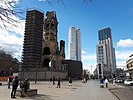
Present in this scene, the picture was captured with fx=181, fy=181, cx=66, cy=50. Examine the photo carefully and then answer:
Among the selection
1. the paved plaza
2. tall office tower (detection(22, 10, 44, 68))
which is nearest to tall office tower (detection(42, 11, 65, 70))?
tall office tower (detection(22, 10, 44, 68))

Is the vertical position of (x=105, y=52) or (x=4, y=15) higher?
(x=105, y=52)

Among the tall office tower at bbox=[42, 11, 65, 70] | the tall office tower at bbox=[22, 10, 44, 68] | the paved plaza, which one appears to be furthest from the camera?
the tall office tower at bbox=[22, 10, 44, 68]

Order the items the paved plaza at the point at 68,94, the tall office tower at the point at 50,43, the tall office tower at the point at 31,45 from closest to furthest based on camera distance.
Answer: the paved plaza at the point at 68,94 → the tall office tower at the point at 50,43 → the tall office tower at the point at 31,45

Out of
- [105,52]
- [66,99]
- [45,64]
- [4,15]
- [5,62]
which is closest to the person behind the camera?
[4,15]

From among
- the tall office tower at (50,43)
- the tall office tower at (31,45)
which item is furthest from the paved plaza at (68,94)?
the tall office tower at (31,45)

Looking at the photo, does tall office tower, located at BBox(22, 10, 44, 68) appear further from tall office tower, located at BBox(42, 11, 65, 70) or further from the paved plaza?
the paved plaza

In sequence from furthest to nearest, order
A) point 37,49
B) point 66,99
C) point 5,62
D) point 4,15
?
point 37,49, point 5,62, point 66,99, point 4,15

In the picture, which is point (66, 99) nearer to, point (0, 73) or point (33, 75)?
point (33, 75)

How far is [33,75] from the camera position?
73000 millimetres

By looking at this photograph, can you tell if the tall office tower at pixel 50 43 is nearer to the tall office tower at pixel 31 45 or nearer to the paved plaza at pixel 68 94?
the tall office tower at pixel 31 45

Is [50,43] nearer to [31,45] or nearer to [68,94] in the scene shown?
[31,45]

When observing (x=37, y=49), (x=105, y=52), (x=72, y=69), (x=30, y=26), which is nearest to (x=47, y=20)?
(x=30, y=26)

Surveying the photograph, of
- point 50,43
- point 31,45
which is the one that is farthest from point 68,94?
point 31,45

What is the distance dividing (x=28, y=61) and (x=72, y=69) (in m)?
38.4
